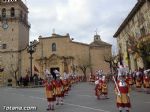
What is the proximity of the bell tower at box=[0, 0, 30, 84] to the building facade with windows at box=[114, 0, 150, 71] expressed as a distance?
22.3 m

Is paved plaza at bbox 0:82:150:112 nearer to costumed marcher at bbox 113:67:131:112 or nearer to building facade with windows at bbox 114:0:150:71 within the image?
costumed marcher at bbox 113:67:131:112

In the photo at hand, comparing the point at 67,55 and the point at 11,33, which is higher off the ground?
the point at 11,33

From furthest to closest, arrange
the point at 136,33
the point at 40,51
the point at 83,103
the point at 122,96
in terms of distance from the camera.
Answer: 1. the point at 40,51
2. the point at 136,33
3. the point at 83,103
4. the point at 122,96

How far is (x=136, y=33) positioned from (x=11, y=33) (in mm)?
32643

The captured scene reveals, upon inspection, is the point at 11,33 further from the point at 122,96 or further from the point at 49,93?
the point at 122,96

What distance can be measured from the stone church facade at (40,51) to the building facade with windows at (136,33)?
13637mm

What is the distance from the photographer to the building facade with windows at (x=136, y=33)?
109ft

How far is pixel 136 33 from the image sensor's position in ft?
141

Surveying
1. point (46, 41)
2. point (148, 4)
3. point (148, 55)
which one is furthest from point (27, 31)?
point (148, 55)

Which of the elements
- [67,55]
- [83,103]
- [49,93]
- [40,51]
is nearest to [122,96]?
[49,93]

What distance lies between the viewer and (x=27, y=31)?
244 ft

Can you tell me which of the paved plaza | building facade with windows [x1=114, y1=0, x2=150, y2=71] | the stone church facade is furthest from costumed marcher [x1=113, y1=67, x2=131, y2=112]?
the stone church facade

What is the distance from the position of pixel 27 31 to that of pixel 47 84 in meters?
59.8

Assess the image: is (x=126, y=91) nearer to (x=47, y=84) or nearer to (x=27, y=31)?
(x=47, y=84)
